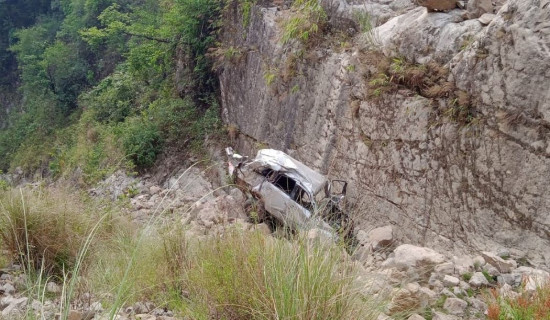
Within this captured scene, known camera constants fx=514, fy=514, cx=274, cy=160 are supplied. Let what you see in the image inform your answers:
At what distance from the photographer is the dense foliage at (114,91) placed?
15727 millimetres

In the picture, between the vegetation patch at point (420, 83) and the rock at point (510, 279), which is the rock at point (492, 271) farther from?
the vegetation patch at point (420, 83)

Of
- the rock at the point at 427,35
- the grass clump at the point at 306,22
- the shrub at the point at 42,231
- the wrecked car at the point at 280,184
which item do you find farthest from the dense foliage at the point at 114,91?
the rock at the point at 427,35

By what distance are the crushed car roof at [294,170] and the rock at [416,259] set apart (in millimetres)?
3198

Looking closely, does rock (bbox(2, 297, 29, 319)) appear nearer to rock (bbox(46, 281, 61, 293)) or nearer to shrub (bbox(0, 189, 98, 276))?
rock (bbox(46, 281, 61, 293))

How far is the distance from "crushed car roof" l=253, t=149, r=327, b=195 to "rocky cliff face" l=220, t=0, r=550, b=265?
2.26 ft

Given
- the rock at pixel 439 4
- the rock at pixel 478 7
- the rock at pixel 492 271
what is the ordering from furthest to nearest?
the rock at pixel 439 4, the rock at pixel 478 7, the rock at pixel 492 271

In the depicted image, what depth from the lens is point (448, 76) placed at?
6.88 m

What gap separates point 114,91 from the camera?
64.2 ft

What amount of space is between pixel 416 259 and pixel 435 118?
2.74 m

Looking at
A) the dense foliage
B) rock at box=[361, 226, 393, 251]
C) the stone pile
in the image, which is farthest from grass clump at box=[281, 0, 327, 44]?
the stone pile

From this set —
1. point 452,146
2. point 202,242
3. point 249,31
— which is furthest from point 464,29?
point 249,31

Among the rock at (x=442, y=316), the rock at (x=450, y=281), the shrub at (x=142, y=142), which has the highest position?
the rock at (x=442, y=316)

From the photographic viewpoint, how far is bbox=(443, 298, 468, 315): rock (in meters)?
3.94

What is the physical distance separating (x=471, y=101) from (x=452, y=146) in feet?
2.05
